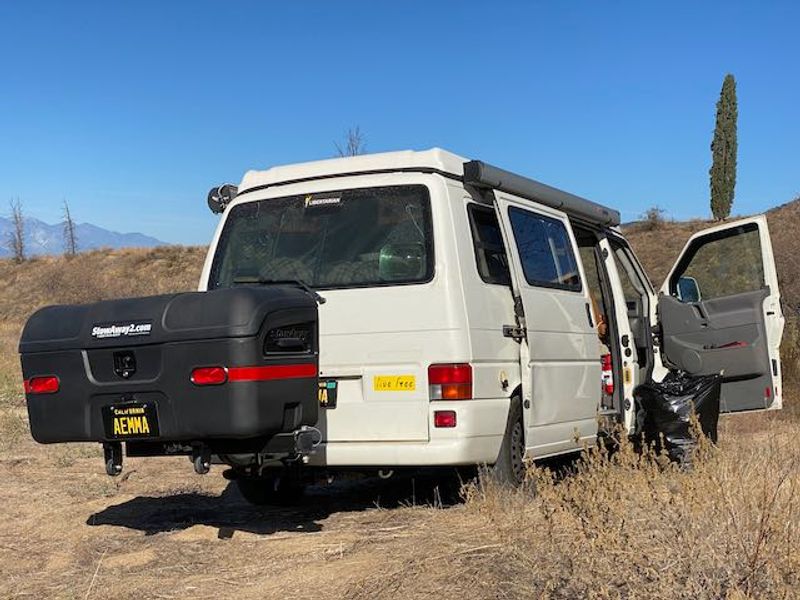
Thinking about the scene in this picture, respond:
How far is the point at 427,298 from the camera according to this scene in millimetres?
5254

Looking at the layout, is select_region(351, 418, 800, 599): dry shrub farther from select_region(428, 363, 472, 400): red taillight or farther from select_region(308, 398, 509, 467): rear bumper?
select_region(428, 363, 472, 400): red taillight

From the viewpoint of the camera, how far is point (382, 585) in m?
4.20

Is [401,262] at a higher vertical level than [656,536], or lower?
higher

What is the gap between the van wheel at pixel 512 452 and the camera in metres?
5.54

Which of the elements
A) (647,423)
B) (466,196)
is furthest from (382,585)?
(647,423)

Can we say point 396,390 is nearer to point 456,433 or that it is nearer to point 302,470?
point 456,433

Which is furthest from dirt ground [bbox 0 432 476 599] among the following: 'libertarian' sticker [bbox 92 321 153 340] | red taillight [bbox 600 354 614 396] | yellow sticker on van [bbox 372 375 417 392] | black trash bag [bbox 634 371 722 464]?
black trash bag [bbox 634 371 722 464]

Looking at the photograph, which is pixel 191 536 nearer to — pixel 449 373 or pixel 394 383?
pixel 394 383

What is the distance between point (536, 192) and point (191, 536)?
3.37 metres

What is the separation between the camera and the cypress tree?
35.9 metres

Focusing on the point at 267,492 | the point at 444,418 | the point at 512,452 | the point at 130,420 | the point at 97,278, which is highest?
the point at 97,278

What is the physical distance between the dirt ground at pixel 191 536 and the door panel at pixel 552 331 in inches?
37.2

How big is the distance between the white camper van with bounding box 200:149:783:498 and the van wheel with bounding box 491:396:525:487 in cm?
1

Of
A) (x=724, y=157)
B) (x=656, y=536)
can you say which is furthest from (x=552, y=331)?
(x=724, y=157)
